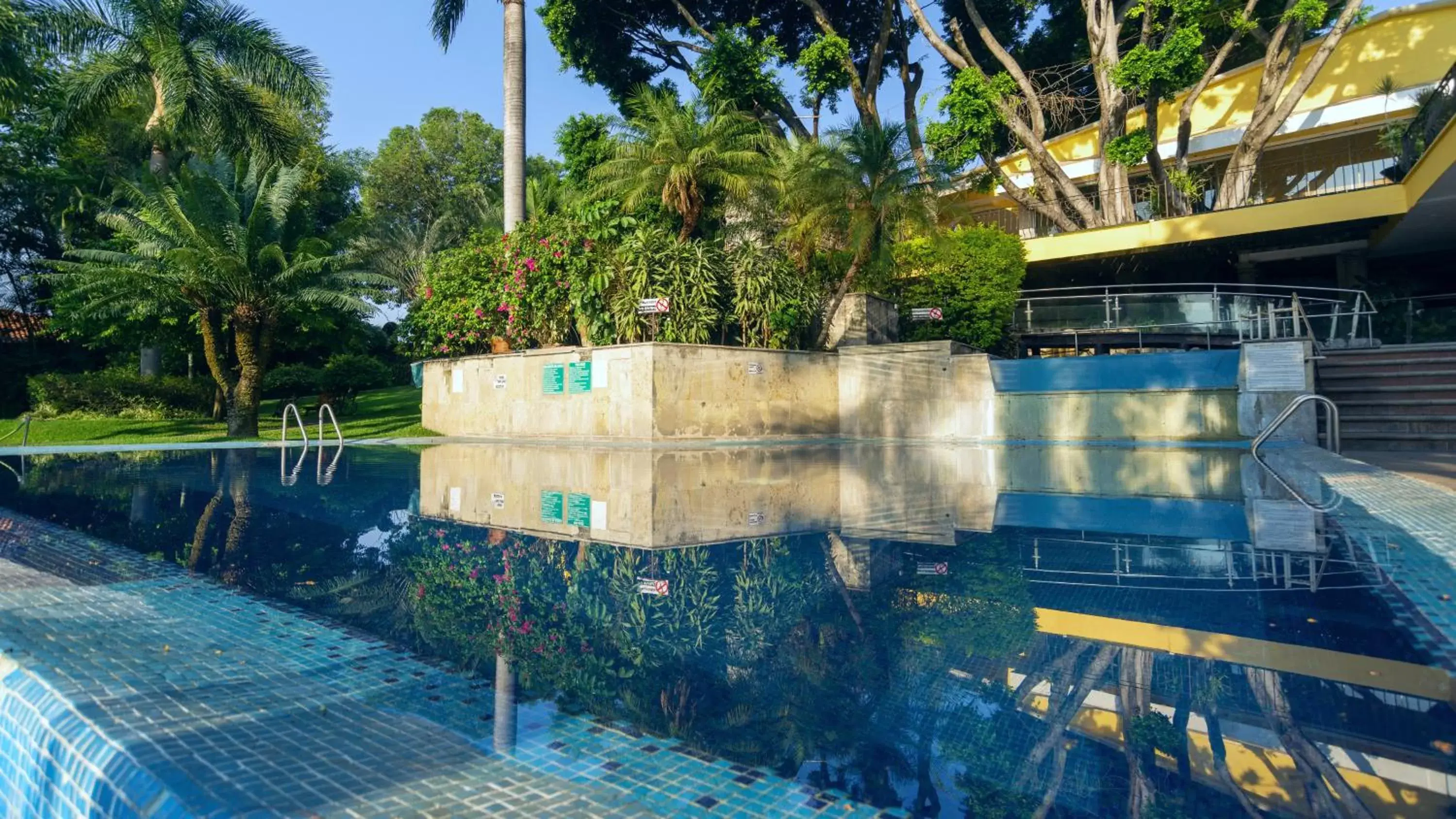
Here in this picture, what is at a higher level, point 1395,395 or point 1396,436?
point 1395,395

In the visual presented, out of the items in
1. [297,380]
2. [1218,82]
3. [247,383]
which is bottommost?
[247,383]

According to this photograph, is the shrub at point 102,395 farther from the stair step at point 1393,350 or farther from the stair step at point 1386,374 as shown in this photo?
the stair step at point 1393,350

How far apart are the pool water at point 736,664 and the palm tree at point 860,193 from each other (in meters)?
11.3

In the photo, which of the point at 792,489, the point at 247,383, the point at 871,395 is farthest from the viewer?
the point at 247,383

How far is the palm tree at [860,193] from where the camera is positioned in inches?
661

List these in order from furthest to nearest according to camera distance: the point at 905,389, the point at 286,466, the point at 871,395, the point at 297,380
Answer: the point at 297,380 < the point at 871,395 < the point at 905,389 < the point at 286,466

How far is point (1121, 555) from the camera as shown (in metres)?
5.30

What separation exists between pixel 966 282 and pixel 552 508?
14.5 m

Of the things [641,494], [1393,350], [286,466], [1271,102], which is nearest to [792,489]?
[641,494]

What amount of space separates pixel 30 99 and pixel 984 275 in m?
26.0

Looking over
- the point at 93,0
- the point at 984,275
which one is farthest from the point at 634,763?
the point at 93,0

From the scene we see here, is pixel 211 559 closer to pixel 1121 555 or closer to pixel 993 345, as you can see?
pixel 1121 555

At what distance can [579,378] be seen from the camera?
55.3 feet

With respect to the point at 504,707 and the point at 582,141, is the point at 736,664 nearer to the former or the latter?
the point at 504,707
